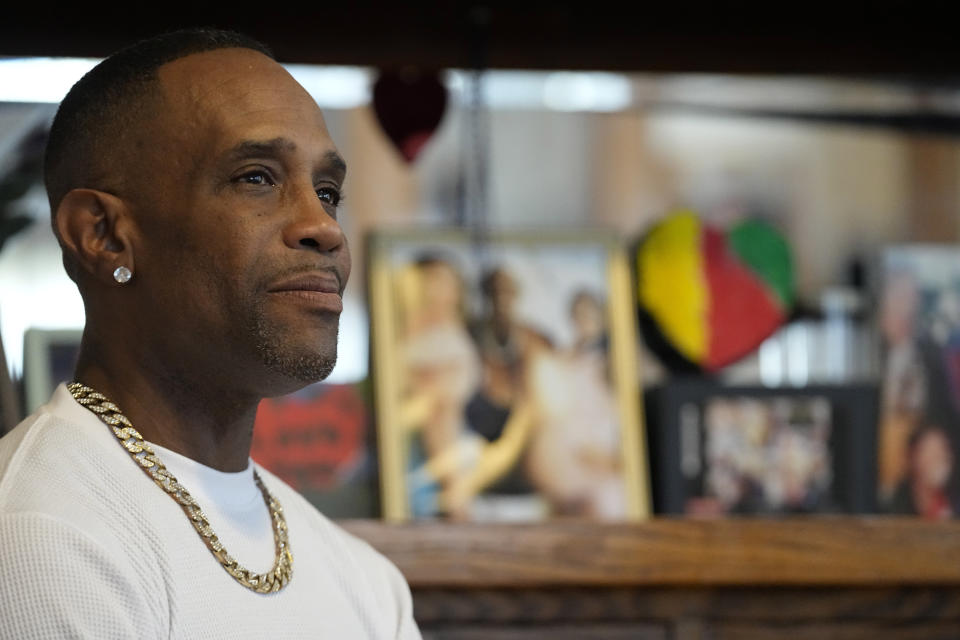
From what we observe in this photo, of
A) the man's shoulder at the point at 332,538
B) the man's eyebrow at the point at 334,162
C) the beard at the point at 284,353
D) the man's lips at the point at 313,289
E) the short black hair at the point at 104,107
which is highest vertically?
the short black hair at the point at 104,107

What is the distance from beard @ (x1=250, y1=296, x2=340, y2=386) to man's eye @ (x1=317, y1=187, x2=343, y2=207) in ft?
0.41

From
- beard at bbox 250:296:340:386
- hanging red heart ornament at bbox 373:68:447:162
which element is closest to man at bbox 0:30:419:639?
beard at bbox 250:296:340:386

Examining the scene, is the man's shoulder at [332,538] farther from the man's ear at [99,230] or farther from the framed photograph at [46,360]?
the framed photograph at [46,360]

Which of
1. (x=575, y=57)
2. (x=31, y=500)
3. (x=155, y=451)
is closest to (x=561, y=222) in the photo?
(x=575, y=57)

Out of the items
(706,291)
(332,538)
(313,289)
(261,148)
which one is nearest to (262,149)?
(261,148)

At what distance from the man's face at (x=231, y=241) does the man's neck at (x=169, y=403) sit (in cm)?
2

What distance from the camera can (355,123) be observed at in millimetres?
1715

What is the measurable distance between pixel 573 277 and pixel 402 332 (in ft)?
0.75

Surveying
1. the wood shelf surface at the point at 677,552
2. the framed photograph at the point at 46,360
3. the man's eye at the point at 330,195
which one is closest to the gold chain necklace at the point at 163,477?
the man's eye at the point at 330,195

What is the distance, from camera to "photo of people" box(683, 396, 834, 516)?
165cm

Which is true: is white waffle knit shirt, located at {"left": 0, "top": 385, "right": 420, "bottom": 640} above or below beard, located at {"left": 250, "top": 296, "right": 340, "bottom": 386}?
below

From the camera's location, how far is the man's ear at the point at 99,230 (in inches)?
36.8

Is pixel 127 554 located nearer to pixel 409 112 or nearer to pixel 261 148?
pixel 261 148

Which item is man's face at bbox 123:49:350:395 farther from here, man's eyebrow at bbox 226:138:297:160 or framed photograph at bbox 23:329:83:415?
framed photograph at bbox 23:329:83:415
